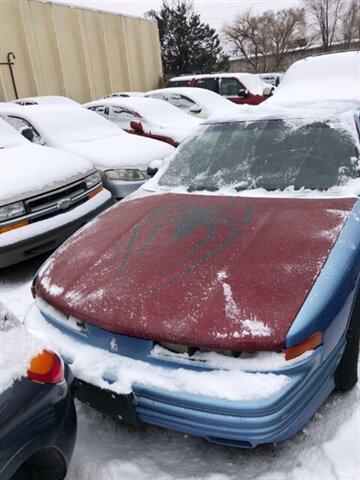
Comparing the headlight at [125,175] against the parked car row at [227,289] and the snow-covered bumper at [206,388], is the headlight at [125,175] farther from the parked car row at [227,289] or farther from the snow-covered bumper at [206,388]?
the snow-covered bumper at [206,388]

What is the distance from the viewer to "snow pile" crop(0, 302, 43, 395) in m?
1.58

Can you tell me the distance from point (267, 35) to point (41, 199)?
4141 centimetres

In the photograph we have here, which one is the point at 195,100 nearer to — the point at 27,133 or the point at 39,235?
the point at 27,133

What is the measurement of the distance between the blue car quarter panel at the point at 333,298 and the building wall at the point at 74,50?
14204mm

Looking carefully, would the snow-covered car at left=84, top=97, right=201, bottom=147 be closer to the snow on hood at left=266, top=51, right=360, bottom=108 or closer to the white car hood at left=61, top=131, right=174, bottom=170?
the white car hood at left=61, top=131, right=174, bottom=170

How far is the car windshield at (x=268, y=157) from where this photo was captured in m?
2.92

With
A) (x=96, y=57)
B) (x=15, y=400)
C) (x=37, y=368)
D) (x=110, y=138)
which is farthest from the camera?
(x=96, y=57)

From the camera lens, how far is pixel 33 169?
434cm

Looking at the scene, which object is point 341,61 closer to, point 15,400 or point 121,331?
point 121,331

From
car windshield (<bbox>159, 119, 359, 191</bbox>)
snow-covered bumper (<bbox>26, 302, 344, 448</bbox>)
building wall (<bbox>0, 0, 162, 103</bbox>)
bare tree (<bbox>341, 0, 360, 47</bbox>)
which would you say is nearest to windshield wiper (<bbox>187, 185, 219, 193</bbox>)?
car windshield (<bbox>159, 119, 359, 191</bbox>)

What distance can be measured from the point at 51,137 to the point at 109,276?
439 cm

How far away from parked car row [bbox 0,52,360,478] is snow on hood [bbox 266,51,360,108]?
285 centimetres

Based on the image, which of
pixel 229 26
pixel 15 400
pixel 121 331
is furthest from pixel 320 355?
pixel 229 26

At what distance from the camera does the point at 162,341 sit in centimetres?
184
